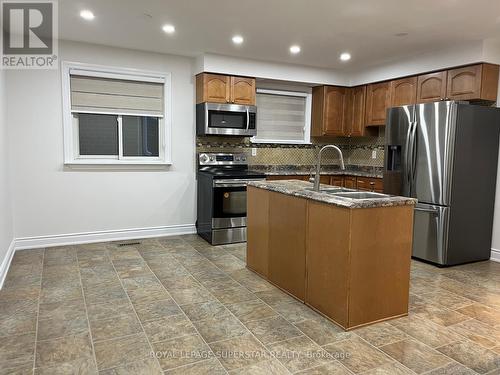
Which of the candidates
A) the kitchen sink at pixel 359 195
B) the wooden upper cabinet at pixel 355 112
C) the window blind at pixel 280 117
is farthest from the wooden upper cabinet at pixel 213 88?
the kitchen sink at pixel 359 195

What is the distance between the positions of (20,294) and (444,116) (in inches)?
173

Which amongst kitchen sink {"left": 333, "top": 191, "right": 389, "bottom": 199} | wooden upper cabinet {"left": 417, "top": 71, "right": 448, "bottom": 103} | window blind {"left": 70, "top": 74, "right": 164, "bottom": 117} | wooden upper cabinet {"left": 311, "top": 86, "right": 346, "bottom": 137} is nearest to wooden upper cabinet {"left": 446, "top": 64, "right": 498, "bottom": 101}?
wooden upper cabinet {"left": 417, "top": 71, "right": 448, "bottom": 103}

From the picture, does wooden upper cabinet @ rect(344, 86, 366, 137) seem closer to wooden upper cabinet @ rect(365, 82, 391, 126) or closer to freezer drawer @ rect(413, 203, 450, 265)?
wooden upper cabinet @ rect(365, 82, 391, 126)

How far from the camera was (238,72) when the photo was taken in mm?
5176

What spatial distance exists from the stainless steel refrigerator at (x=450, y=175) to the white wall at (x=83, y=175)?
114 inches

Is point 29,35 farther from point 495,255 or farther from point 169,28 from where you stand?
point 495,255

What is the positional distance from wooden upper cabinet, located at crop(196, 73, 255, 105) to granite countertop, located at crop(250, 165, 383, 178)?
1.07m

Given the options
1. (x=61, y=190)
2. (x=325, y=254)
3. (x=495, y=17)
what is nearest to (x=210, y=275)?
(x=325, y=254)

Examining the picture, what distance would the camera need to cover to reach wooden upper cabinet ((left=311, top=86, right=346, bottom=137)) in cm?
598

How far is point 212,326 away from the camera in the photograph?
268 centimetres

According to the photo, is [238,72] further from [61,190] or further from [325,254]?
[325,254]

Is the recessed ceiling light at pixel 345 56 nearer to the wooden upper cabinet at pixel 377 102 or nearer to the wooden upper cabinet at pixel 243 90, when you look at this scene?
the wooden upper cabinet at pixel 377 102

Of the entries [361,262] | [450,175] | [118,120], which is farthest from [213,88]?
[361,262]

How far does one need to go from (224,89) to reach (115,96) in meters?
1.42
